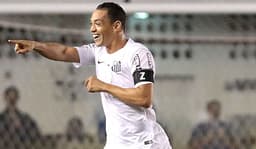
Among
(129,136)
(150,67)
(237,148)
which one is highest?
(150,67)

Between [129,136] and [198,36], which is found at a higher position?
[198,36]

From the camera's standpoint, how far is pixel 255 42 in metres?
3.60

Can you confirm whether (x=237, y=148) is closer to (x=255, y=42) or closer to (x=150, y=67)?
(x=255, y=42)

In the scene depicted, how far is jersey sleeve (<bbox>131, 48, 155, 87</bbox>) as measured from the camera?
2318 mm

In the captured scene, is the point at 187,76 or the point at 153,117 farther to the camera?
the point at 187,76

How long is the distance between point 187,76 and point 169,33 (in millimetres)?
212

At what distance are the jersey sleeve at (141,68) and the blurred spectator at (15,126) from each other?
1.30 metres

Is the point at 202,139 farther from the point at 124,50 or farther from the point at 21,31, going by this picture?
the point at 124,50

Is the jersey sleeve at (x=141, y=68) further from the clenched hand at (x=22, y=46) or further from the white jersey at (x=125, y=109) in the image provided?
the clenched hand at (x=22, y=46)

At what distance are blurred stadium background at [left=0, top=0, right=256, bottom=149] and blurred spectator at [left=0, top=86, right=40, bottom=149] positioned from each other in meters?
0.02

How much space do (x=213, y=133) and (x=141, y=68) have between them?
1301 mm

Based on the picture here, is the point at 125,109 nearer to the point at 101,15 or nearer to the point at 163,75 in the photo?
the point at 101,15

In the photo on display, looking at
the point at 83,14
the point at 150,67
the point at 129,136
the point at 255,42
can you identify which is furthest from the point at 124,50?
the point at 255,42

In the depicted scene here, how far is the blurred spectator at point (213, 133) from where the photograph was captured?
139 inches
